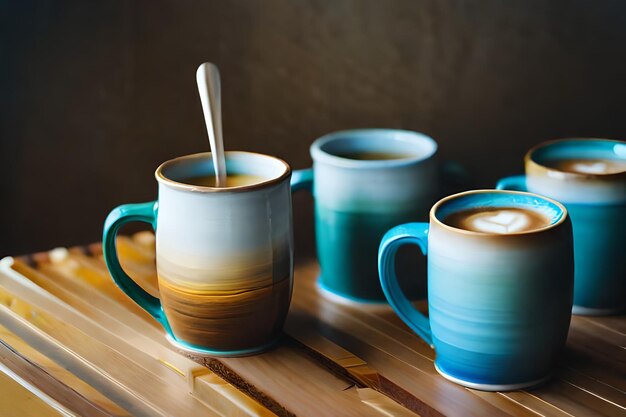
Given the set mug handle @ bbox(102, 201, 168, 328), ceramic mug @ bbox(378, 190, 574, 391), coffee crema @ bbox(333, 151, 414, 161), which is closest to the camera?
ceramic mug @ bbox(378, 190, 574, 391)

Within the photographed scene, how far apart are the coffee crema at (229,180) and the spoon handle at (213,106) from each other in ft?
0.04

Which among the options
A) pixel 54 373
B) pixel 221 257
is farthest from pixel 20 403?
pixel 221 257

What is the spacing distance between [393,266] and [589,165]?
0.70ft

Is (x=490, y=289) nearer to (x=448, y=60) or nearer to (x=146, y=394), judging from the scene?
(x=146, y=394)

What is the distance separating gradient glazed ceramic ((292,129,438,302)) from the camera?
0.71 m

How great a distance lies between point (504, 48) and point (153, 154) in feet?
1.44

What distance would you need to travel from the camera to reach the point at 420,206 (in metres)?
0.72

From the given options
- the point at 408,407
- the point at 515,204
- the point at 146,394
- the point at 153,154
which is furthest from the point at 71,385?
the point at 153,154

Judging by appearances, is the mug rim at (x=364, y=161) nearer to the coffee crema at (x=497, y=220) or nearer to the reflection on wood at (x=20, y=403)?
the coffee crema at (x=497, y=220)

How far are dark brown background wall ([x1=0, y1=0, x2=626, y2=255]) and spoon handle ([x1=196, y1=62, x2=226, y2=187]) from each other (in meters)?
0.32

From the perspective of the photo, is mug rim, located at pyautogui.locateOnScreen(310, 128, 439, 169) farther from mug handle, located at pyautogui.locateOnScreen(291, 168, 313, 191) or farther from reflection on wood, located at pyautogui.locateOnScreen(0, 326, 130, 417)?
reflection on wood, located at pyautogui.locateOnScreen(0, 326, 130, 417)

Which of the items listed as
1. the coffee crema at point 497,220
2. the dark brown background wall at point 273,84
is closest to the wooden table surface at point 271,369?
the coffee crema at point 497,220

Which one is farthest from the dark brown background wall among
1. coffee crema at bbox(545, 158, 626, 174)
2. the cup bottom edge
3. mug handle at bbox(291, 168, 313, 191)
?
the cup bottom edge

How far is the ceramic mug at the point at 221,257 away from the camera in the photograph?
612 millimetres
